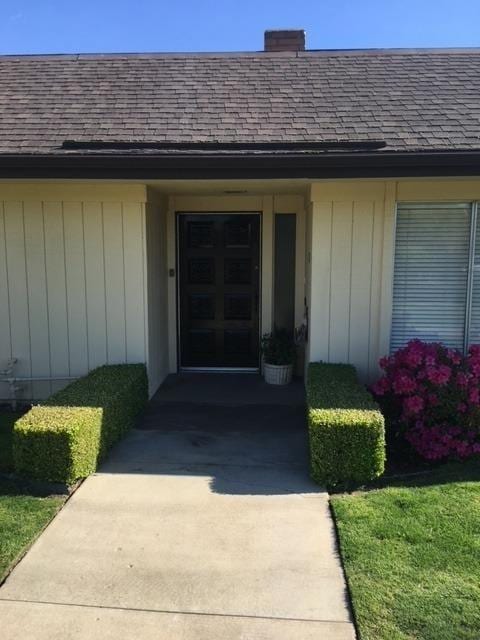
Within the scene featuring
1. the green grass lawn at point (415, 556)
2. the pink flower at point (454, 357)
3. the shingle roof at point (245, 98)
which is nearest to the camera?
the green grass lawn at point (415, 556)

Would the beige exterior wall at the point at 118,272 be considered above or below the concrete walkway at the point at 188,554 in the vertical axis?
above

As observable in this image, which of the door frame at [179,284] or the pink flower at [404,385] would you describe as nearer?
the pink flower at [404,385]

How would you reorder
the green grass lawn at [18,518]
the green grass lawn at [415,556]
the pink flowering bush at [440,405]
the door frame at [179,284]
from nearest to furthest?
the green grass lawn at [415,556] < the green grass lawn at [18,518] < the pink flowering bush at [440,405] < the door frame at [179,284]

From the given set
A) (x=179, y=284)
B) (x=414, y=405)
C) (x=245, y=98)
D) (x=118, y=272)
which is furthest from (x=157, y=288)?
(x=414, y=405)

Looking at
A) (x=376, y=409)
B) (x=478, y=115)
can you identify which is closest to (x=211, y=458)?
(x=376, y=409)

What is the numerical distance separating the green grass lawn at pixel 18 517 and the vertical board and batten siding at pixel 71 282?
2126 millimetres

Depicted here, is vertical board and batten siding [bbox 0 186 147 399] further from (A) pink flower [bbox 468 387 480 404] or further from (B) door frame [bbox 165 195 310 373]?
(A) pink flower [bbox 468 387 480 404]

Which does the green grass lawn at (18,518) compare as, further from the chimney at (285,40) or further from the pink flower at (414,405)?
the chimney at (285,40)

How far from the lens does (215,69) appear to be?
782cm

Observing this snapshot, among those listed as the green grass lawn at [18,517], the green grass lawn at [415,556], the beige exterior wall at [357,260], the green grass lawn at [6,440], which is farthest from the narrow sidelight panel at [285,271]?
the green grass lawn at [18,517]

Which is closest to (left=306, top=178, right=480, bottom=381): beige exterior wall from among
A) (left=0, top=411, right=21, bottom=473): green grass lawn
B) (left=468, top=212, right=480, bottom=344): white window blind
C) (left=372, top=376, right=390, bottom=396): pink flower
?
(left=468, top=212, right=480, bottom=344): white window blind

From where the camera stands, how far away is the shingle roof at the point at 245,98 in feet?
19.5

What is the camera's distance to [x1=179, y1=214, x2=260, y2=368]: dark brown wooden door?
26.4 feet

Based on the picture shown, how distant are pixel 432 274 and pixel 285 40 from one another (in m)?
5.00
